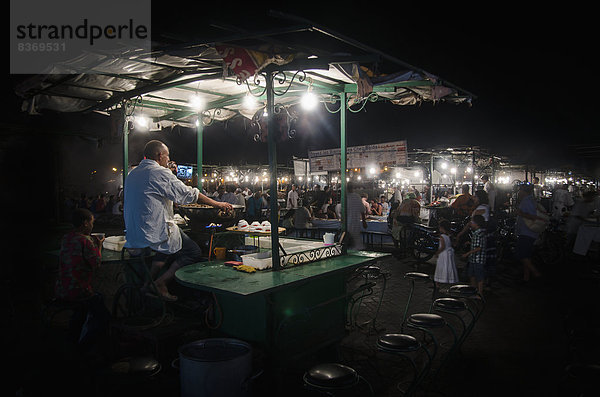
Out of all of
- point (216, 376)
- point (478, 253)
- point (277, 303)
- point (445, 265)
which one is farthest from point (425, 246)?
point (216, 376)

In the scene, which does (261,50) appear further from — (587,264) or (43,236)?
(43,236)

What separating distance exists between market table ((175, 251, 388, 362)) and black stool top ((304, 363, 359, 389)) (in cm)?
87

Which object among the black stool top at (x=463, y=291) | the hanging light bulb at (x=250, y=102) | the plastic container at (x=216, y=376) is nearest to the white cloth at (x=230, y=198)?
the hanging light bulb at (x=250, y=102)

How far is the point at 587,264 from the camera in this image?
1039 cm

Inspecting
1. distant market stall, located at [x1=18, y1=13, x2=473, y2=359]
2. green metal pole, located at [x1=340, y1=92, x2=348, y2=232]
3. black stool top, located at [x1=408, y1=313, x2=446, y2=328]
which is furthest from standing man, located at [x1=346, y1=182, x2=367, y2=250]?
black stool top, located at [x1=408, y1=313, x2=446, y2=328]

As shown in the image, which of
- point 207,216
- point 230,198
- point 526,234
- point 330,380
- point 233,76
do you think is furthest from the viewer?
point 230,198

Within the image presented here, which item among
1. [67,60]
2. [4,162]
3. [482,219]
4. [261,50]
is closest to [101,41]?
[67,60]

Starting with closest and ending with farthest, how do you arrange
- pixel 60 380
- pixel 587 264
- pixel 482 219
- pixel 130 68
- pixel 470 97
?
pixel 60 380 → pixel 130 68 → pixel 470 97 → pixel 482 219 → pixel 587 264

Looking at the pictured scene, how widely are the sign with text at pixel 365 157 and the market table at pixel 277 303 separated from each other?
508 centimetres

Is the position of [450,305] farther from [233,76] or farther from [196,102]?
[196,102]

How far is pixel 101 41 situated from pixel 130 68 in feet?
2.60

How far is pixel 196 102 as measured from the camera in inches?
269

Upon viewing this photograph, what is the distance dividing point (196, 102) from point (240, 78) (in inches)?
121

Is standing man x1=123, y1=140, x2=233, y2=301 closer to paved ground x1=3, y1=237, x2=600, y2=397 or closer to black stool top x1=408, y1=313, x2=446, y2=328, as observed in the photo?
paved ground x1=3, y1=237, x2=600, y2=397
